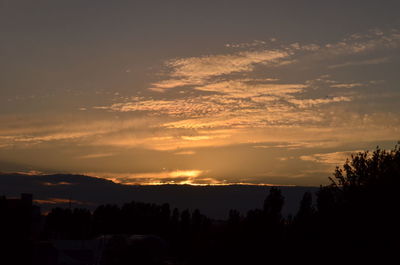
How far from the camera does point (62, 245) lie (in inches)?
3930

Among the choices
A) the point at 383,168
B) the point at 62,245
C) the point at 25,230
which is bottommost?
the point at 62,245

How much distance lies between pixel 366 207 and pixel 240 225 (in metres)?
24.4

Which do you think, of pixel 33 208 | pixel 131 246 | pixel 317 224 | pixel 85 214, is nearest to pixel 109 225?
pixel 85 214

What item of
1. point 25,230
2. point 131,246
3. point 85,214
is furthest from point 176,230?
point 25,230

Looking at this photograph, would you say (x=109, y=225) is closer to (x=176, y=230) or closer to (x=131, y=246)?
(x=176, y=230)

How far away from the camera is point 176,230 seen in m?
127

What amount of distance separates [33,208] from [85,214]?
3141 inches

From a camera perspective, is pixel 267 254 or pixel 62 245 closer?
pixel 267 254

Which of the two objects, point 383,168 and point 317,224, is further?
point 317,224

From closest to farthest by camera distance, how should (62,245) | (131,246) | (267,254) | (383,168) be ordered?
(383,168)
(267,254)
(131,246)
(62,245)

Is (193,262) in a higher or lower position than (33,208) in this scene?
lower

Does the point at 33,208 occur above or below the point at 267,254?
above

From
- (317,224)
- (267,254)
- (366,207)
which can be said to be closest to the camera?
(366,207)

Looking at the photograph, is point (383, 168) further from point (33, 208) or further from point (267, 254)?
point (33, 208)
